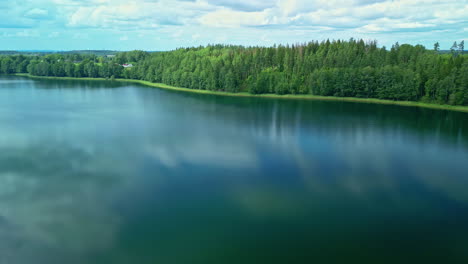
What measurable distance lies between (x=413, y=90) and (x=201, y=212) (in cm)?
3354

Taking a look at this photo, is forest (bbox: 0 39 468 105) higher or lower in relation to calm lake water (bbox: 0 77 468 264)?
higher

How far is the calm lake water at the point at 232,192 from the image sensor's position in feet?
34.2

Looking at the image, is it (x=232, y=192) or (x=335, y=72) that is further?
(x=335, y=72)

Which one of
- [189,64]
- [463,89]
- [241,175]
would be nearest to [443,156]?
[241,175]

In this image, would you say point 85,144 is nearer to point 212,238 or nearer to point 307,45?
point 212,238

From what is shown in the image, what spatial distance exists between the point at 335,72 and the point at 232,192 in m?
32.0

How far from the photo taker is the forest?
36656 millimetres

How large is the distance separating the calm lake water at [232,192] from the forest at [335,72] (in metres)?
10.8

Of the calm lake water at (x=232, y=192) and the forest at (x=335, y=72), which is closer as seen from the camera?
the calm lake water at (x=232, y=192)

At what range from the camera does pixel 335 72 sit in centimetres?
4197

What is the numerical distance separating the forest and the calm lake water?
10792 mm

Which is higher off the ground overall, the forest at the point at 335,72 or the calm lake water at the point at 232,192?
the forest at the point at 335,72

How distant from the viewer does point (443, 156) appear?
63.0 feet

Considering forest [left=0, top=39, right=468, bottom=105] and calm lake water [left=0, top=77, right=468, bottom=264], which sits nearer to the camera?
calm lake water [left=0, top=77, right=468, bottom=264]
